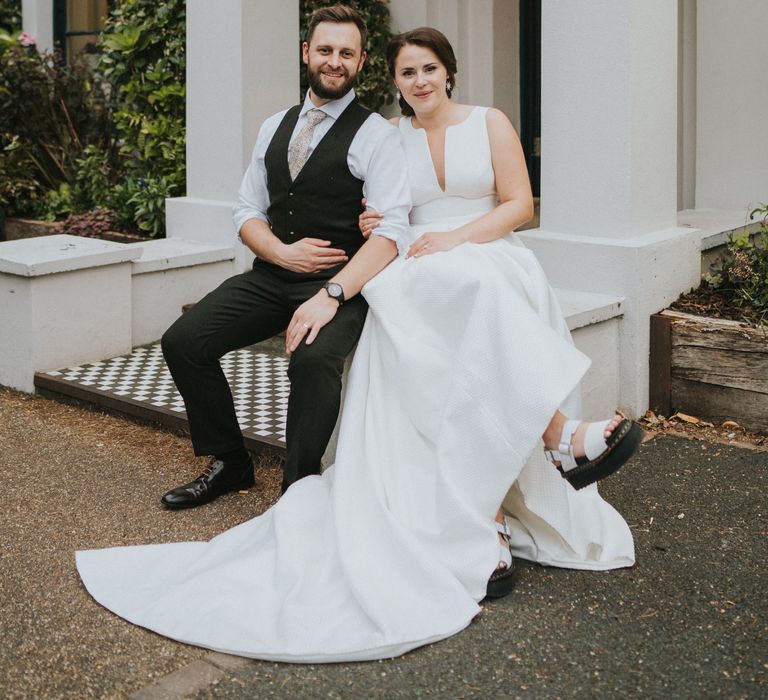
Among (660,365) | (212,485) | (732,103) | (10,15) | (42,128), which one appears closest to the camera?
(212,485)

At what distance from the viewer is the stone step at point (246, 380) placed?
481 centimetres

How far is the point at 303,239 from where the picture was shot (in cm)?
416

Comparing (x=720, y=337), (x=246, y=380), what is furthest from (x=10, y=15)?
(x=720, y=337)

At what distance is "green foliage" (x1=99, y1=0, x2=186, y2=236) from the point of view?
7559 mm

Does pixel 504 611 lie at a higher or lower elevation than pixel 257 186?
lower

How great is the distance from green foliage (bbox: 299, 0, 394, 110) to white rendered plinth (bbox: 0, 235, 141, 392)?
8.97 ft

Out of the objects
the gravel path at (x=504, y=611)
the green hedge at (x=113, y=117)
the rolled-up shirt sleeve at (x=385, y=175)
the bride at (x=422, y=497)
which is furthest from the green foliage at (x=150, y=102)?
the bride at (x=422, y=497)

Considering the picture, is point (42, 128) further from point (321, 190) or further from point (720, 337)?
point (720, 337)

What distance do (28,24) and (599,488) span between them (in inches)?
340

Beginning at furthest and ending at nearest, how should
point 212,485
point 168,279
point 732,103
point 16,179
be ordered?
point 16,179 < point 732,103 < point 168,279 < point 212,485

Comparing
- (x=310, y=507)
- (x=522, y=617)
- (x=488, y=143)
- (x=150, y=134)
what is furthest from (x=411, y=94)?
(x=150, y=134)

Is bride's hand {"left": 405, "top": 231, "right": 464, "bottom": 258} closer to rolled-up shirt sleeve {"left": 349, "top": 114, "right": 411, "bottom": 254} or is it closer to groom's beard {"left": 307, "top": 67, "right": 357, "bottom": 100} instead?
rolled-up shirt sleeve {"left": 349, "top": 114, "right": 411, "bottom": 254}

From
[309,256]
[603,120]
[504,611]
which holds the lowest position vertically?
[504,611]

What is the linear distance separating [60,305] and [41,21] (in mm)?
5949
